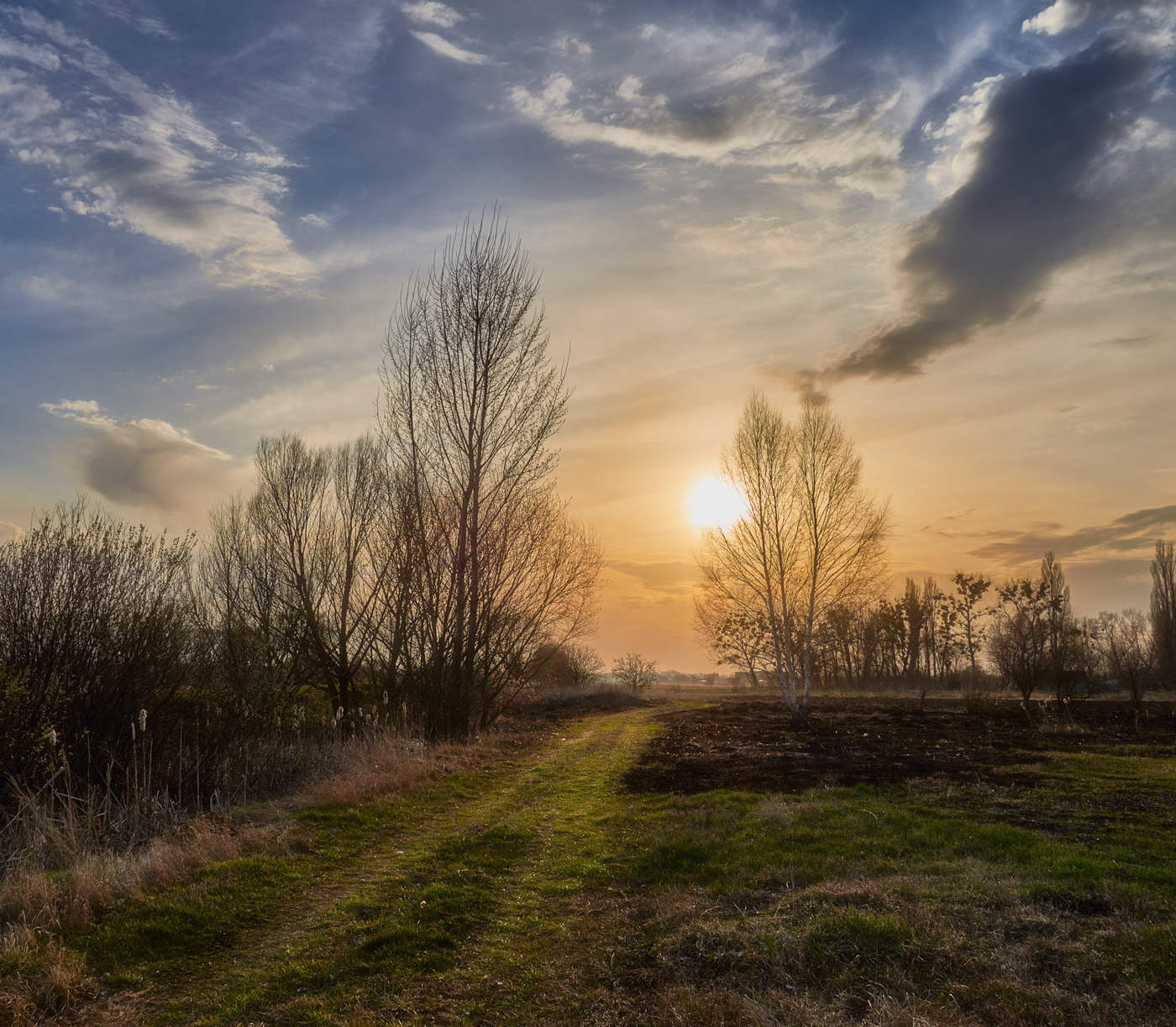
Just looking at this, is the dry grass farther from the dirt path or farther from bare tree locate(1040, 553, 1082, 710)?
bare tree locate(1040, 553, 1082, 710)

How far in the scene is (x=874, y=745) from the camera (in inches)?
687

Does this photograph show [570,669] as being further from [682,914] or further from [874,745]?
[682,914]

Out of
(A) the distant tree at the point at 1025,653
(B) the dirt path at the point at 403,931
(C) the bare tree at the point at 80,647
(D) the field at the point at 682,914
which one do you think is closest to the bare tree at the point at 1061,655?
(A) the distant tree at the point at 1025,653

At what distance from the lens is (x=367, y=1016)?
4711 mm

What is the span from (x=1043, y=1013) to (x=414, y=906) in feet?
16.5

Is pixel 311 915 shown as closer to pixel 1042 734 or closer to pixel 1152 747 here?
pixel 1152 747

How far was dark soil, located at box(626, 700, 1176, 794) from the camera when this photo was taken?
1272cm

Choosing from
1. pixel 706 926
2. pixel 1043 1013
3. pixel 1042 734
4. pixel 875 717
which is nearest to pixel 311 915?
pixel 706 926

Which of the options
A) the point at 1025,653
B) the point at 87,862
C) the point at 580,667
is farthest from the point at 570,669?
the point at 87,862

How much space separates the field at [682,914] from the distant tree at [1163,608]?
51.0m

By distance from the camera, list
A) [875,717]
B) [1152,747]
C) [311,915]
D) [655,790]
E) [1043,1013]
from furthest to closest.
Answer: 1. [875,717]
2. [1152,747]
3. [655,790]
4. [311,915]
5. [1043,1013]

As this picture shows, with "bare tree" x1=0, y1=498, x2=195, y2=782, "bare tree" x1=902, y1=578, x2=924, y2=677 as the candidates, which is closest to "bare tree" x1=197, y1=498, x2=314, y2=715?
"bare tree" x1=0, y1=498, x2=195, y2=782

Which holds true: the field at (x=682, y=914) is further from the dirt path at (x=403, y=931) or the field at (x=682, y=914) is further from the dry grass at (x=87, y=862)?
the dry grass at (x=87, y=862)

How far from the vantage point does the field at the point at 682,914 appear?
15.5 feet
